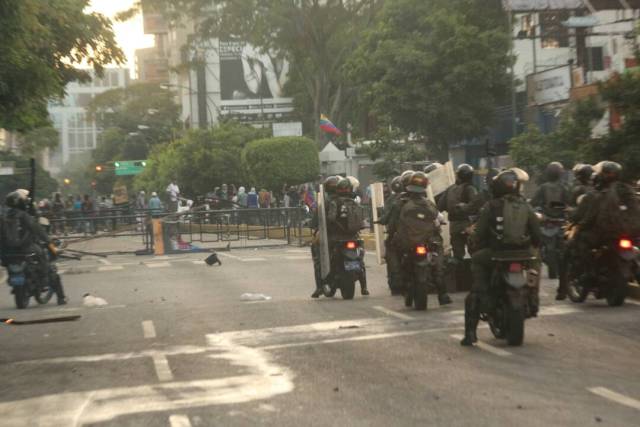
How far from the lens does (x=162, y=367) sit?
10133 mm

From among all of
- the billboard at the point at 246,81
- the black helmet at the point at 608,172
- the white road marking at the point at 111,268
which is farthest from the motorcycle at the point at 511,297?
the billboard at the point at 246,81

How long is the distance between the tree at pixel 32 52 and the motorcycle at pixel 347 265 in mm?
4186

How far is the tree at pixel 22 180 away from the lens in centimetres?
5900

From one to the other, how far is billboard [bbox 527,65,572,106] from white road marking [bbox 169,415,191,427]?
3384cm

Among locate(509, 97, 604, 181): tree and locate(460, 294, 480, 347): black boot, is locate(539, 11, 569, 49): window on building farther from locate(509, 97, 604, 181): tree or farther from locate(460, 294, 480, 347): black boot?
locate(460, 294, 480, 347): black boot

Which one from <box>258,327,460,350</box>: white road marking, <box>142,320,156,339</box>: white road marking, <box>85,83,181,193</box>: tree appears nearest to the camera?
<box>258,327,460,350</box>: white road marking

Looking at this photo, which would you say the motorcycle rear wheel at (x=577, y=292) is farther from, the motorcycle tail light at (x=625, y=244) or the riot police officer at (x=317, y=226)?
the riot police officer at (x=317, y=226)

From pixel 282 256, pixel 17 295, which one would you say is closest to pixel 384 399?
pixel 17 295

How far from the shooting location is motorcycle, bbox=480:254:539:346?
10.3m

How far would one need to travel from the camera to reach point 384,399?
8.10m

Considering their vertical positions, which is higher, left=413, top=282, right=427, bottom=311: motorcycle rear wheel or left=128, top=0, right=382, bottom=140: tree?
left=128, top=0, right=382, bottom=140: tree

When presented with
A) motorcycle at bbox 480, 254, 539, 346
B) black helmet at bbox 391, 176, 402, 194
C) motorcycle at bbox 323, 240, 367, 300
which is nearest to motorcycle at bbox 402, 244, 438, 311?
motorcycle at bbox 323, 240, 367, 300

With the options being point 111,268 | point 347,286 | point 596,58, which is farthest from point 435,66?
point 347,286

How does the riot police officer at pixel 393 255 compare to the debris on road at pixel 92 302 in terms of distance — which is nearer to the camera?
the riot police officer at pixel 393 255
